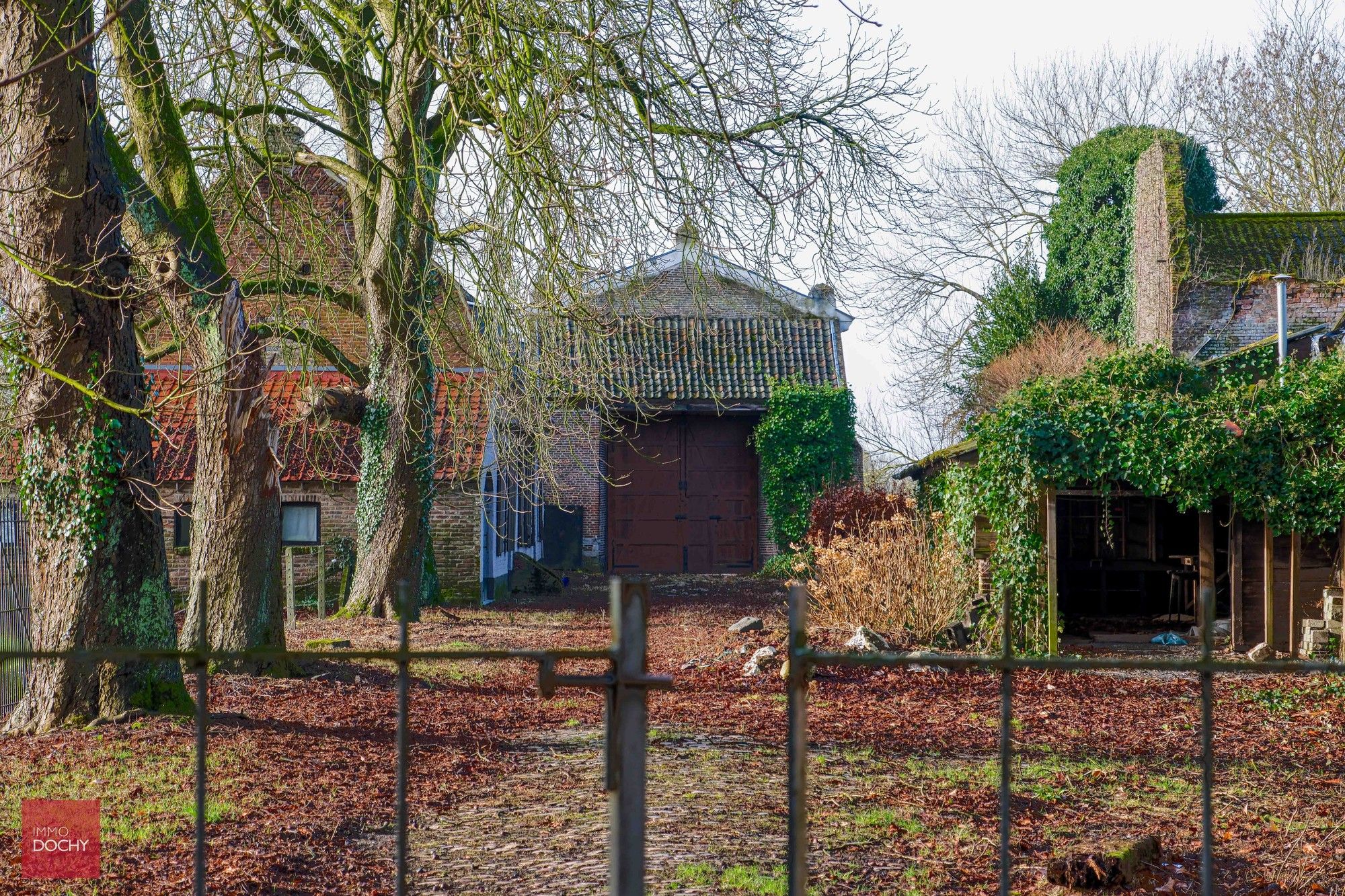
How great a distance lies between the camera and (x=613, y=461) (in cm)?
2656

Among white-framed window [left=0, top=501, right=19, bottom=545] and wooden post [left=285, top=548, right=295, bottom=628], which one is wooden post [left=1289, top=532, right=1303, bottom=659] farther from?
white-framed window [left=0, top=501, right=19, bottom=545]

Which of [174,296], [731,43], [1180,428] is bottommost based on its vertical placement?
[1180,428]

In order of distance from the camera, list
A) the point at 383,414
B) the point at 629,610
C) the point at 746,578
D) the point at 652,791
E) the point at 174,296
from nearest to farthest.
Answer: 1. the point at 629,610
2. the point at 652,791
3. the point at 174,296
4. the point at 383,414
5. the point at 746,578

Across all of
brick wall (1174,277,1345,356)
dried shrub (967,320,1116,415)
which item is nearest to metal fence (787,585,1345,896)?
dried shrub (967,320,1116,415)

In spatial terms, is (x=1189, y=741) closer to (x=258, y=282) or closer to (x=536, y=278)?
(x=536, y=278)

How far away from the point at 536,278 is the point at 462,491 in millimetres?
10866

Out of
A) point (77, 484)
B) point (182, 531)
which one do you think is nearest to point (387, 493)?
point (182, 531)

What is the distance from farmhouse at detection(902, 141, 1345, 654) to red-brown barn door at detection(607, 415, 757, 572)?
7.27 metres

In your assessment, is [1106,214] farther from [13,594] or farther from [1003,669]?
[1003,669]

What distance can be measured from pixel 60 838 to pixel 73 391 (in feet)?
10.0

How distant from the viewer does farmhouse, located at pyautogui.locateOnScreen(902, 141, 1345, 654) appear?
12.3 meters

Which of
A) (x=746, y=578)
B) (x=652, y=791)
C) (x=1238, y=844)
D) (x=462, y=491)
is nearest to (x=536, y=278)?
(x=652, y=791)

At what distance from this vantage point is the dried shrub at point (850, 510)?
16875mm

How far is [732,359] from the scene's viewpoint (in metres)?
27.0
